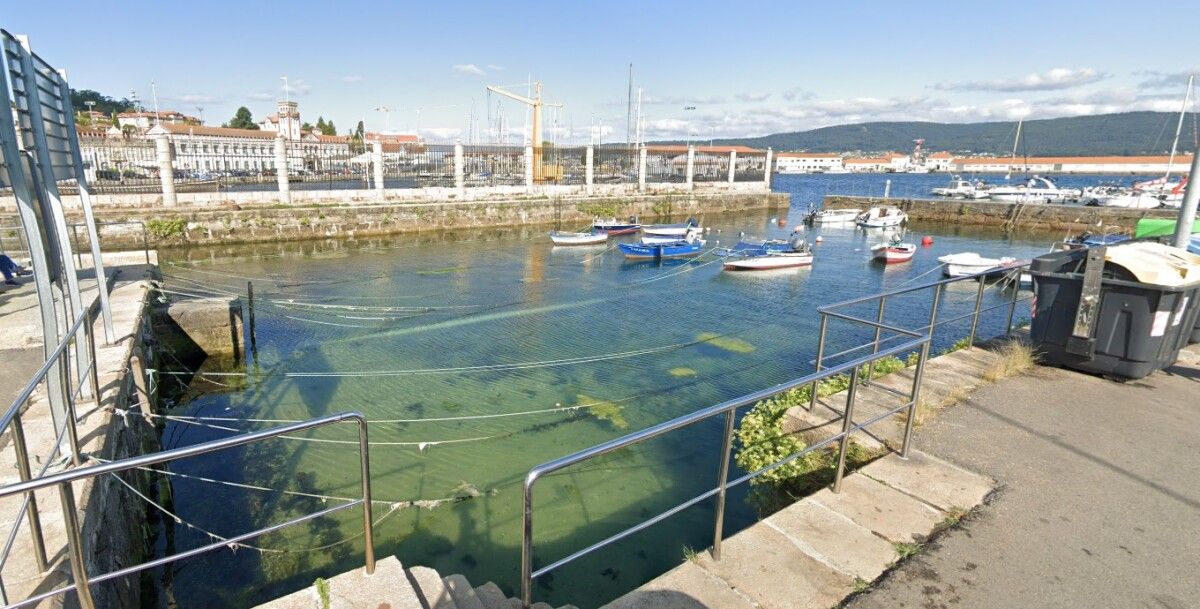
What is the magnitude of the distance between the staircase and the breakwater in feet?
127

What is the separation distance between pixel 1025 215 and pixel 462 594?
146 feet

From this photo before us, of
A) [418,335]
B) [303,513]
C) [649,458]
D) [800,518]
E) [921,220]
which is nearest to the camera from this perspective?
[800,518]

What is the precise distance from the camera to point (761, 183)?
48281 mm

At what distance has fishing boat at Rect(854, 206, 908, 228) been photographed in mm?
34278

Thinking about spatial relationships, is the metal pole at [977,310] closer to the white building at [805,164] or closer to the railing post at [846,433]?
the railing post at [846,433]

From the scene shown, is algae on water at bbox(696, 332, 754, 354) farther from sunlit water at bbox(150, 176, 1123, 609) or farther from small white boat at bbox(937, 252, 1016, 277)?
small white boat at bbox(937, 252, 1016, 277)

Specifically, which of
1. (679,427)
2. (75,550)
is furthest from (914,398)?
(75,550)

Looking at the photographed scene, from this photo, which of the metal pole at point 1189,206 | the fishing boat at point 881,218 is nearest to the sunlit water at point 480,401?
the metal pole at point 1189,206

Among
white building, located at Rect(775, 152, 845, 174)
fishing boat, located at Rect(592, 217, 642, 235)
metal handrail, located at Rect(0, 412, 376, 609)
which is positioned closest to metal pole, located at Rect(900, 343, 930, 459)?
metal handrail, located at Rect(0, 412, 376, 609)

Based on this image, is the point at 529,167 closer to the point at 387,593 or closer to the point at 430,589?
the point at 430,589

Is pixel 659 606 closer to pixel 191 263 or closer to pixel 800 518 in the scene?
pixel 800 518

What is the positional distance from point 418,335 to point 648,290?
7.79m

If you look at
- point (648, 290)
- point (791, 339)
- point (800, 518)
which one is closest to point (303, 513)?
point (800, 518)

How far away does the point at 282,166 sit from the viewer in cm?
2673
